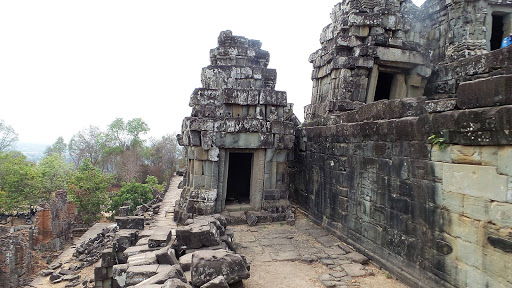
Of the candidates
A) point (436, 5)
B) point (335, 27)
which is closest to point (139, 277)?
point (335, 27)

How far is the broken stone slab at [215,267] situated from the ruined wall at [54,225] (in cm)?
1580

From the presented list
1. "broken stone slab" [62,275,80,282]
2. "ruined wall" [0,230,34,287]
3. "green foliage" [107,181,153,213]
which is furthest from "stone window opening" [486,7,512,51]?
"ruined wall" [0,230,34,287]

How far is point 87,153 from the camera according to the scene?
42250mm

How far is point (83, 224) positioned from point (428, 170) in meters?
21.0

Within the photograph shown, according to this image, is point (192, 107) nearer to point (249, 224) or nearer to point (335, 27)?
point (249, 224)

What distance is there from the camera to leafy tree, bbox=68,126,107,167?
41344mm

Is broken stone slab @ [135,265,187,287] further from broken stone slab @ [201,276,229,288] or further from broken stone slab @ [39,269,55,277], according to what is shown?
broken stone slab @ [39,269,55,277]

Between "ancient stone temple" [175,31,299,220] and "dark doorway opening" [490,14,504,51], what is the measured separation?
7.23 metres

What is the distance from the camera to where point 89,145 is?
42.3 m

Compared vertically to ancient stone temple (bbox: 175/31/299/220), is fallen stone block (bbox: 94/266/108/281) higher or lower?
lower

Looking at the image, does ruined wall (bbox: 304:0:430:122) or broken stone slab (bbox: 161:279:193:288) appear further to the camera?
Result: ruined wall (bbox: 304:0:430:122)

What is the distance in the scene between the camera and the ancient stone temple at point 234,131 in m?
9.02

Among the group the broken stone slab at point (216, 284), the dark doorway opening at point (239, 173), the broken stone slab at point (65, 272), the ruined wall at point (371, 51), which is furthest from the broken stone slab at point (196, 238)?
the broken stone slab at point (65, 272)

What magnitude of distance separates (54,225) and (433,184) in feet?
60.9
